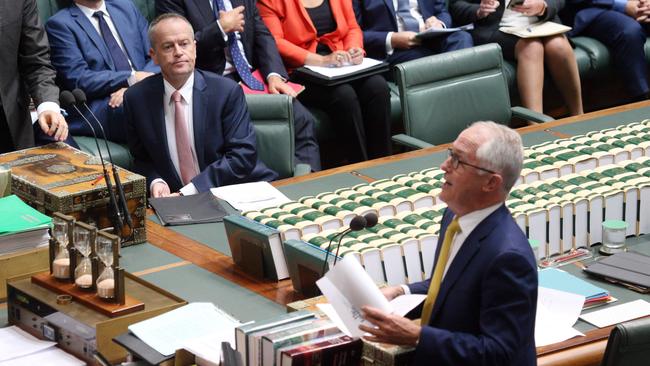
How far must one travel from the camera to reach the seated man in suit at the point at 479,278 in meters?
2.48

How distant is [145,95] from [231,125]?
1.20ft

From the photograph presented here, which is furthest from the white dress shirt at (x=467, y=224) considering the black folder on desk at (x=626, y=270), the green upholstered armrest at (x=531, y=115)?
the green upholstered armrest at (x=531, y=115)

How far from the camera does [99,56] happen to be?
5.68 m

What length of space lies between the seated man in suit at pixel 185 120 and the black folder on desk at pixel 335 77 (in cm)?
138

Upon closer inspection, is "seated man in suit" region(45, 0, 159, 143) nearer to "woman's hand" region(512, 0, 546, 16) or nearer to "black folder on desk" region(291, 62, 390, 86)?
"black folder on desk" region(291, 62, 390, 86)

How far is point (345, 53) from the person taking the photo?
6.12m

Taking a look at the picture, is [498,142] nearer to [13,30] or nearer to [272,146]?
[272,146]

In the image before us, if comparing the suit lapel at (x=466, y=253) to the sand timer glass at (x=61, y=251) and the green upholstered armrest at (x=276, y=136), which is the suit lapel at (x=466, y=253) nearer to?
the sand timer glass at (x=61, y=251)

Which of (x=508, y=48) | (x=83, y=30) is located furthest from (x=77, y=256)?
(x=508, y=48)

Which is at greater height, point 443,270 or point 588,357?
point 443,270

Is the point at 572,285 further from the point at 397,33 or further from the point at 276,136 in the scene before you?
the point at 397,33

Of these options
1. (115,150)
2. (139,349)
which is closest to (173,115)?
(115,150)

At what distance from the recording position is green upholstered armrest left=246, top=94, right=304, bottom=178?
4.79 m

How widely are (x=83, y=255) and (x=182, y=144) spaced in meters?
1.49
